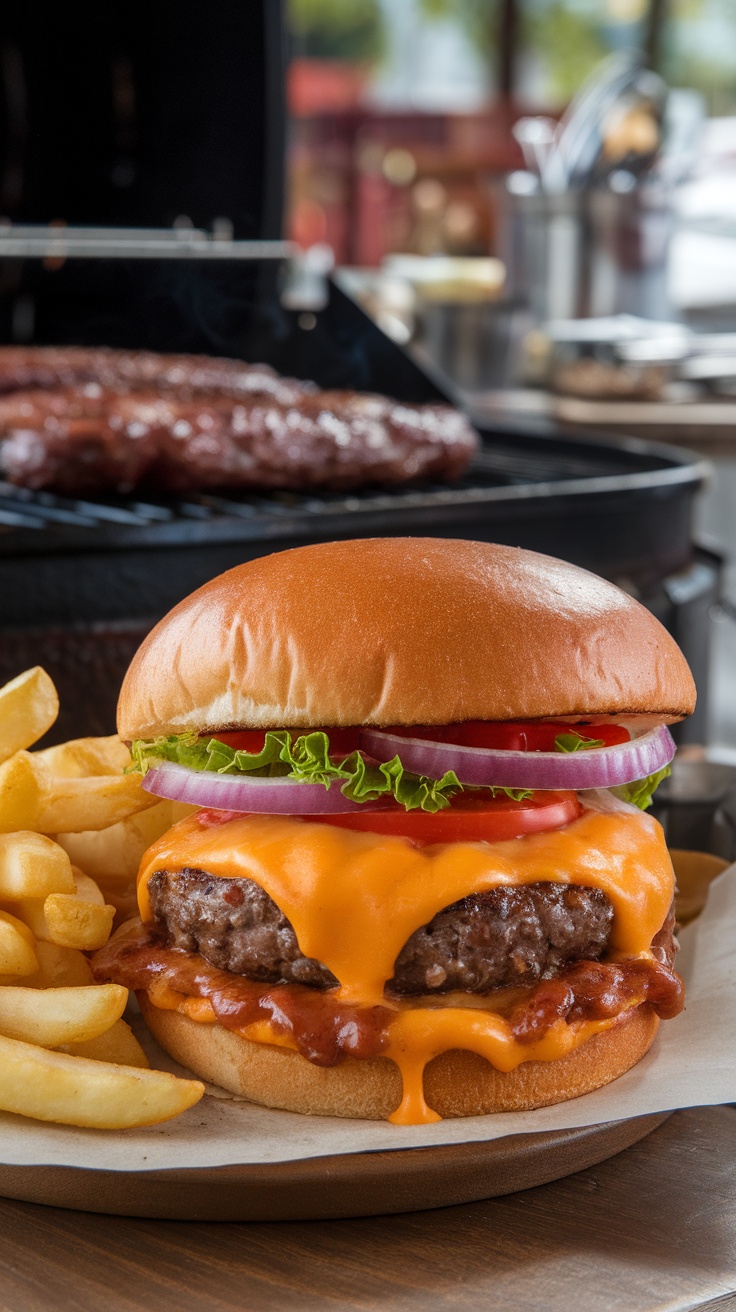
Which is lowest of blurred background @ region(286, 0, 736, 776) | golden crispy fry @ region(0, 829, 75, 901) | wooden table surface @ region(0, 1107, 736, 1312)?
wooden table surface @ region(0, 1107, 736, 1312)

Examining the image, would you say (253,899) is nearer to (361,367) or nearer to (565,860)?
(565,860)

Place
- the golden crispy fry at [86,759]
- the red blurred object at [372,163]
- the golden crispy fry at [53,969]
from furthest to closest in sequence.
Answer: the red blurred object at [372,163], the golden crispy fry at [86,759], the golden crispy fry at [53,969]

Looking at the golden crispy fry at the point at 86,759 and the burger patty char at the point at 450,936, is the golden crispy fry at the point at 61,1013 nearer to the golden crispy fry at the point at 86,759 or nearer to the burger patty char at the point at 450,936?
the burger patty char at the point at 450,936

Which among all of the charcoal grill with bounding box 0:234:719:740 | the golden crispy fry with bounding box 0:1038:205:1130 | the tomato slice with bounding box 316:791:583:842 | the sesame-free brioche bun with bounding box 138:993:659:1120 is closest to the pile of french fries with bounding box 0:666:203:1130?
the golden crispy fry with bounding box 0:1038:205:1130

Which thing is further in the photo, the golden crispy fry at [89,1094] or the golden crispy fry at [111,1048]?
the golden crispy fry at [111,1048]

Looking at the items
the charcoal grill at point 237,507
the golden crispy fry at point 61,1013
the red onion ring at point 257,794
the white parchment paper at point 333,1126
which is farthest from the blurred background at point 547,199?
the golden crispy fry at point 61,1013

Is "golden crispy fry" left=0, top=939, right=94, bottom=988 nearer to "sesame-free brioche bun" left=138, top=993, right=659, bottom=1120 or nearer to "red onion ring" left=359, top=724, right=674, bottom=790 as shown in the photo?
"sesame-free brioche bun" left=138, top=993, right=659, bottom=1120

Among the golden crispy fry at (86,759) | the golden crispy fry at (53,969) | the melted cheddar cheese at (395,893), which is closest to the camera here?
the melted cheddar cheese at (395,893)

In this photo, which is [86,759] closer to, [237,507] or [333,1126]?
[333,1126]
